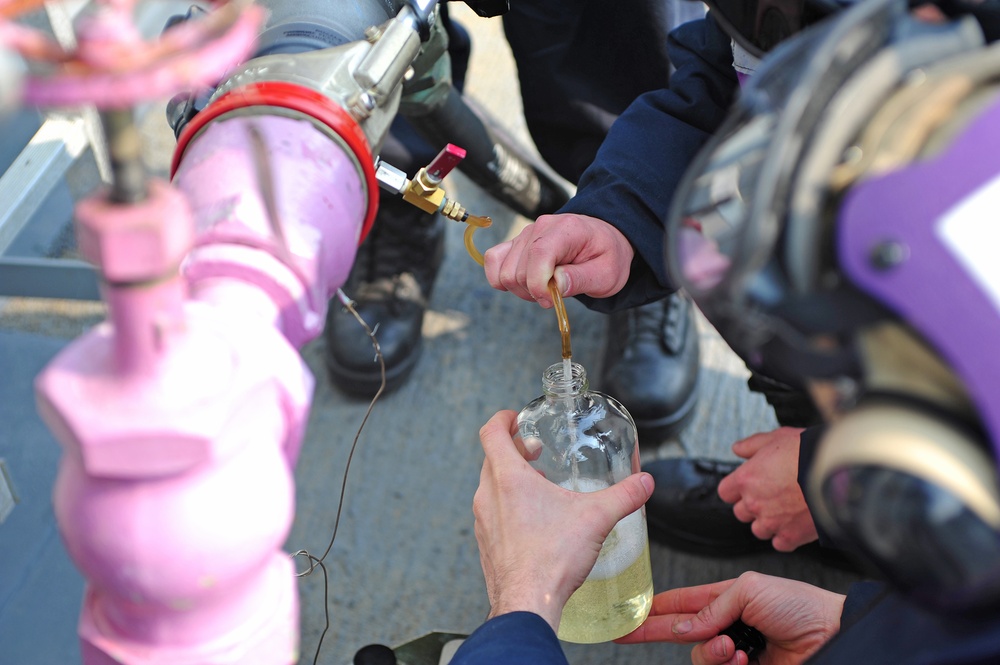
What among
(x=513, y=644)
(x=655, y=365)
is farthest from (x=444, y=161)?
(x=655, y=365)

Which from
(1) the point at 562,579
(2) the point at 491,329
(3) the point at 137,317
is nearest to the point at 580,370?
(1) the point at 562,579

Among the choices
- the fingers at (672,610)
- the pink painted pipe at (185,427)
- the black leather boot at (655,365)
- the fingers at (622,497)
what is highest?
the pink painted pipe at (185,427)

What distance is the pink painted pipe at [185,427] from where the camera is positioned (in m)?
0.60

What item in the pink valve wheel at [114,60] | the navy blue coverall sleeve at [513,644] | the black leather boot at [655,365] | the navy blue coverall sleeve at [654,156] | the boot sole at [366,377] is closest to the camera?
the pink valve wheel at [114,60]

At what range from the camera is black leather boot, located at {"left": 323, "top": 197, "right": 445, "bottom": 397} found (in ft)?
6.21

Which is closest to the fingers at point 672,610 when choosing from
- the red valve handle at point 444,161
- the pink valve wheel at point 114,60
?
the red valve handle at point 444,161

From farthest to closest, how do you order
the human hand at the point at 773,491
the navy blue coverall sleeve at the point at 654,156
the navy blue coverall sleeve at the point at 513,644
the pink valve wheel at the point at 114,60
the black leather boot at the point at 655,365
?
the black leather boot at the point at 655,365 → the human hand at the point at 773,491 → the navy blue coverall sleeve at the point at 654,156 → the navy blue coverall sleeve at the point at 513,644 → the pink valve wheel at the point at 114,60

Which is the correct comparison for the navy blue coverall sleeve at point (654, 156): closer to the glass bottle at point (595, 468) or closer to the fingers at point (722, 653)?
the glass bottle at point (595, 468)

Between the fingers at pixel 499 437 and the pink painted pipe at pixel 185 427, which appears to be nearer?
the pink painted pipe at pixel 185 427

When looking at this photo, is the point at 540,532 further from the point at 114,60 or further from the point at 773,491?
the point at 114,60

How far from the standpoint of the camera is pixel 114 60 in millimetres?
526

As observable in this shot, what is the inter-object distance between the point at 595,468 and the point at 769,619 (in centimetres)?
27

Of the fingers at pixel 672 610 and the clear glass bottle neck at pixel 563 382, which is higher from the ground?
the clear glass bottle neck at pixel 563 382

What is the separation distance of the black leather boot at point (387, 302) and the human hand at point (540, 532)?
849 mm
